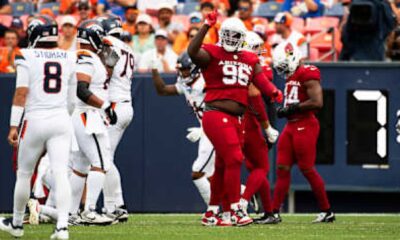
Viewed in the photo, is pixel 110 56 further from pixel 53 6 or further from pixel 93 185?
pixel 53 6

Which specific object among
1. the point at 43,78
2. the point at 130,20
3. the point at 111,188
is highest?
the point at 130,20

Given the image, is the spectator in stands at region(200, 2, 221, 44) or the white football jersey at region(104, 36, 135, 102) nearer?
the white football jersey at region(104, 36, 135, 102)

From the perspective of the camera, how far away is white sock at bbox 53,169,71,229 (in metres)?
9.02

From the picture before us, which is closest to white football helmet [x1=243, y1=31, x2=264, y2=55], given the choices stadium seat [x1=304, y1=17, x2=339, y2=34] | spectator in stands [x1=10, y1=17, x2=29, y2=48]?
stadium seat [x1=304, y1=17, x2=339, y2=34]

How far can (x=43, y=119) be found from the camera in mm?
9023

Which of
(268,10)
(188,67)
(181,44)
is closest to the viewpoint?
(188,67)

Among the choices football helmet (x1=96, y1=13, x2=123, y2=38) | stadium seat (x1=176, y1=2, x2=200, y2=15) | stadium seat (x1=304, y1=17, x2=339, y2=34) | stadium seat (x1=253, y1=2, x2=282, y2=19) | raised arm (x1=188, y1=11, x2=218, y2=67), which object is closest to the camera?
raised arm (x1=188, y1=11, x2=218, y2=67)

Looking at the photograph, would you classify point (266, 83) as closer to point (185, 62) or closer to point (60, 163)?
point (185, 62)

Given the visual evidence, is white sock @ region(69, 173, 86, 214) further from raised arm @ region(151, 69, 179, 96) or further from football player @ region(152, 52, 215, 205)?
raised arm @ region(151, 69, 179, 96)

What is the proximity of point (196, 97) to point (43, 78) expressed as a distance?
11.5 ft

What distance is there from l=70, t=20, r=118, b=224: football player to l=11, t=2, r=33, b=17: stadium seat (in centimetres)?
882

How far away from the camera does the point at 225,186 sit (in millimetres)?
10820

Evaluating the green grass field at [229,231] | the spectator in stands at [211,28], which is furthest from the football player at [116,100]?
the spectator in stands at [211,28]

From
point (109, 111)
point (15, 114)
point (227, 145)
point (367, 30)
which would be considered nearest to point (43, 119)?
point (15, 114)
